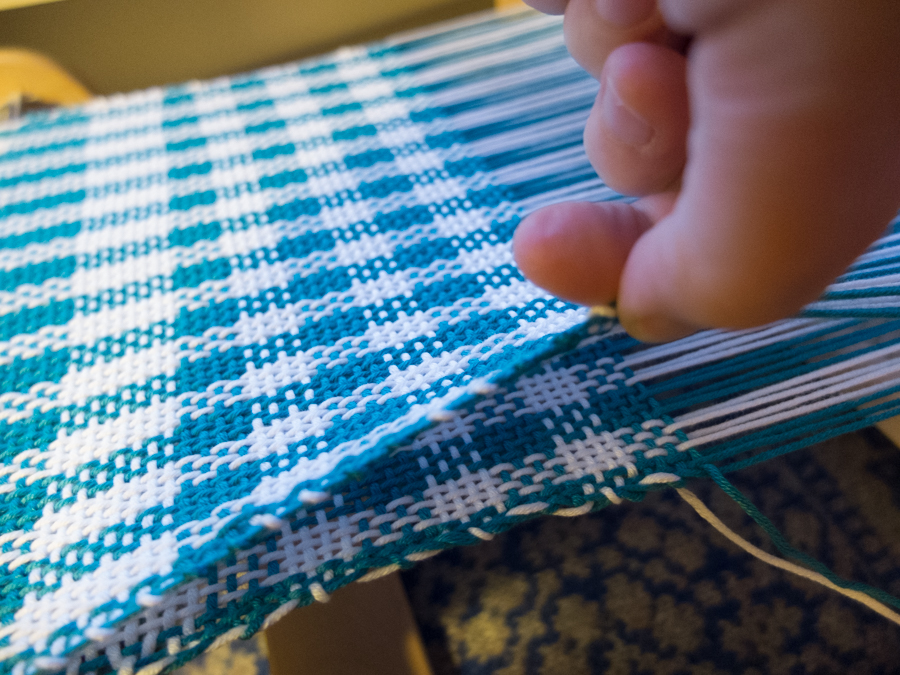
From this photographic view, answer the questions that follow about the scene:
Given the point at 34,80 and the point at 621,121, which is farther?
the point at 34,80

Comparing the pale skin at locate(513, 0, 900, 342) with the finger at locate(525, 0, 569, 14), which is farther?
the finger at locate(525, 0, 569, 14)

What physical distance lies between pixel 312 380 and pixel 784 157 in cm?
34

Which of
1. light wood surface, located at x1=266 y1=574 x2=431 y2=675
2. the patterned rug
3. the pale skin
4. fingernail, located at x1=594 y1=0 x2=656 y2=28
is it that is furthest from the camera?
the patterned rug

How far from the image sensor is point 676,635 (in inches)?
23.5

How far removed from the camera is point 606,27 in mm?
365

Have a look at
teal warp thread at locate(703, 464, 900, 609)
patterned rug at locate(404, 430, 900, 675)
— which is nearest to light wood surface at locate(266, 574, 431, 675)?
patterned rug at locate(404, 430, 900, 675)

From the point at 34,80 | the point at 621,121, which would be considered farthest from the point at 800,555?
the point at 34,80

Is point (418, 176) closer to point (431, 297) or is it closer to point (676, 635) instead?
point (431, 297)

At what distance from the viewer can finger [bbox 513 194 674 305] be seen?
332 millimetres

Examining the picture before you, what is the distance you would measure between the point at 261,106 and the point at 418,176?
0.30 metres

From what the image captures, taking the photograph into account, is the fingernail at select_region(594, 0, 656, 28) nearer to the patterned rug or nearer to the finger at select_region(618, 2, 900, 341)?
the finger at select_region(618, 2, 900, 341)

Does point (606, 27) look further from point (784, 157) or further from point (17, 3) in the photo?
point (17, 3)

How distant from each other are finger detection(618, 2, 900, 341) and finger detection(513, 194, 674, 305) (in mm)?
56

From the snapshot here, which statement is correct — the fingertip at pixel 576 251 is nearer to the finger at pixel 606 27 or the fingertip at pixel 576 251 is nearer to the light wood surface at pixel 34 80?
the finger at pixel 606 27
